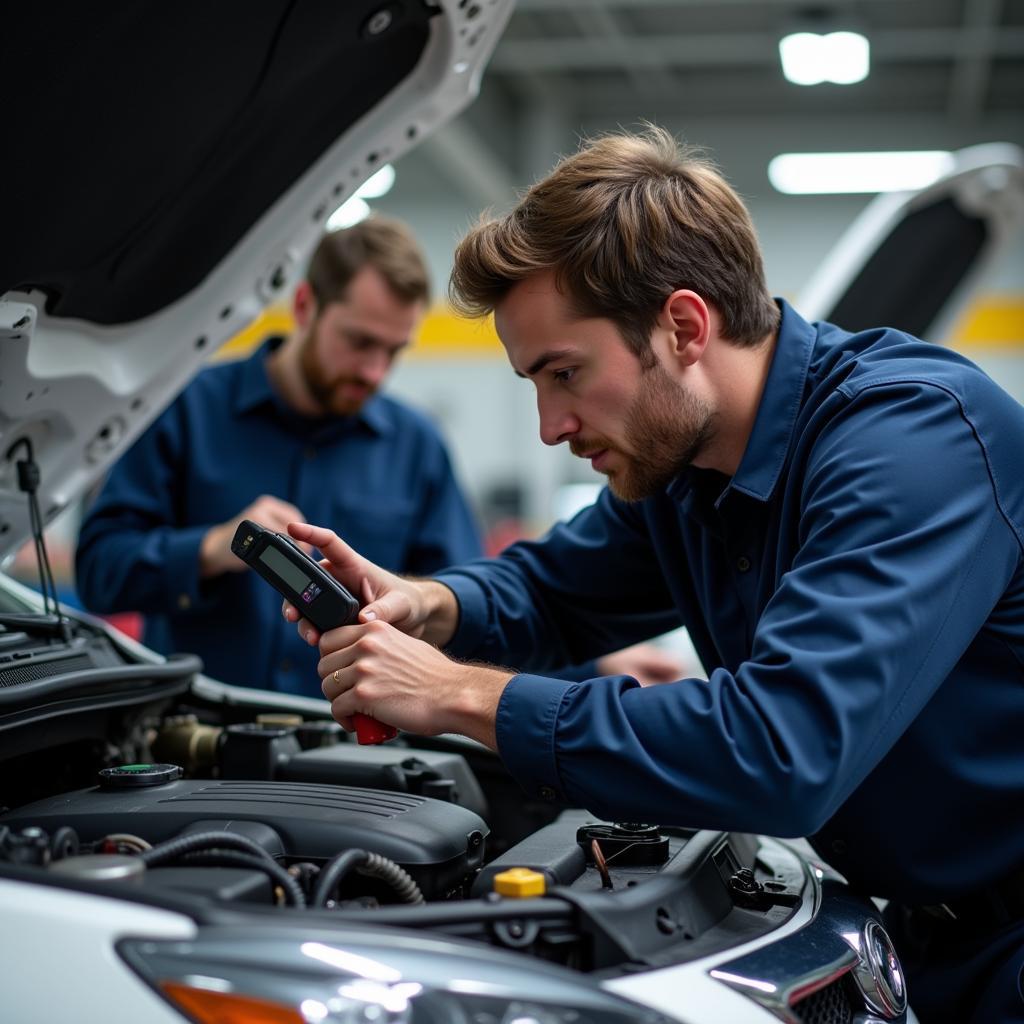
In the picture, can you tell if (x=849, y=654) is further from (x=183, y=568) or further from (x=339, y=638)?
(x=183, y=568)

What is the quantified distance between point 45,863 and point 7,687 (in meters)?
0.37

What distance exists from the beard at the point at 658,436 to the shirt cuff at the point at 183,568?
102 centimetres

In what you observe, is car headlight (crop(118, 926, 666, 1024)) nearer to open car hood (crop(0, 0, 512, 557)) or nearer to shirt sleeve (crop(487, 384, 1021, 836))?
shirt sleeve (crop(487, 384, 1021, 836))

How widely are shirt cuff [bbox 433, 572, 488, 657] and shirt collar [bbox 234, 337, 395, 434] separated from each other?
0.94 metres

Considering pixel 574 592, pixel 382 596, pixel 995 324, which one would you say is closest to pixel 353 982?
pixel 382 596

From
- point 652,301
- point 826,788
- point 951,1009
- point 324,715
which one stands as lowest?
point 951,1009

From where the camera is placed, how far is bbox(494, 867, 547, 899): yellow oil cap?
1.08 metres

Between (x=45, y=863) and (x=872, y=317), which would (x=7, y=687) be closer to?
(x=45, y=863)

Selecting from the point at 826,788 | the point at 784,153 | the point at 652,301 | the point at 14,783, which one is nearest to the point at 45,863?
the point at 14,783

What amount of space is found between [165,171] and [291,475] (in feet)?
3.39

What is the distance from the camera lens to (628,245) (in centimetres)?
139

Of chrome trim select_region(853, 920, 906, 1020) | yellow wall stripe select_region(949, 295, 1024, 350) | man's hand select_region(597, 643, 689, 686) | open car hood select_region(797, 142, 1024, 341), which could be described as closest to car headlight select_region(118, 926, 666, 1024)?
chrome trim select_region(853, 920, 906, 1020)

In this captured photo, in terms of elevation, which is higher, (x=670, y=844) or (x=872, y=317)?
(x=872, y=317)

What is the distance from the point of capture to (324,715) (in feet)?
6.32
